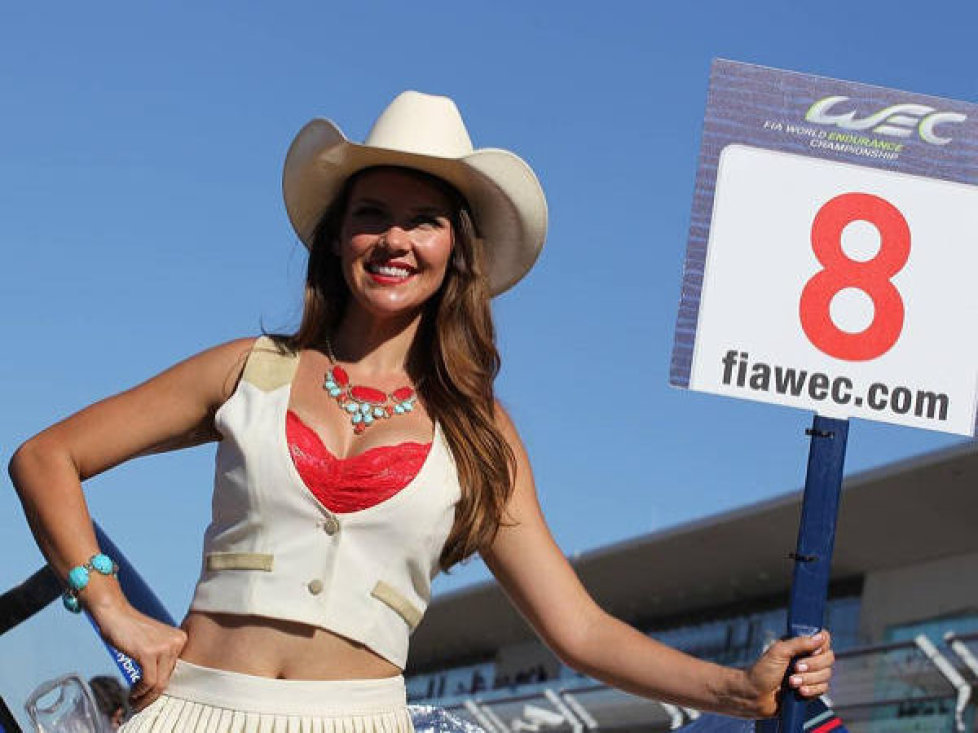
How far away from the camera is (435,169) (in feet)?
12.0

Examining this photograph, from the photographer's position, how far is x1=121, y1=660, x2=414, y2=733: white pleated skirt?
3.29 m

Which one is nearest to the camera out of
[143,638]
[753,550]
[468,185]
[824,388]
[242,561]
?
[143,638]

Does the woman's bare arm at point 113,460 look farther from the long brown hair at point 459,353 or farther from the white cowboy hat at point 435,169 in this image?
the white cowboy hat at point 435,169

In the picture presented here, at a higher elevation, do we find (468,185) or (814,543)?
(468,185)

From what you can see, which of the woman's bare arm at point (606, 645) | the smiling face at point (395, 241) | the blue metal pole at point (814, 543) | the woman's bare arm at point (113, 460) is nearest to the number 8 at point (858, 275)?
the blue metal pole at point (814, 543)

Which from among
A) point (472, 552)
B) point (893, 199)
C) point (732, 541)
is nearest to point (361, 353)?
point (472, 552)

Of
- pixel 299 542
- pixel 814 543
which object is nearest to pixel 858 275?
pixel 814 543

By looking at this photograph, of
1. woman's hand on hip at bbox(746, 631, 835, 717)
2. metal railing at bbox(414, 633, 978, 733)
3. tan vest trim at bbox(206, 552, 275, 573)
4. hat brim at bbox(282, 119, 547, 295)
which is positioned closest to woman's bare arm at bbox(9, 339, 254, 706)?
tan vest trim at bbox(206, 552, 275, 573)

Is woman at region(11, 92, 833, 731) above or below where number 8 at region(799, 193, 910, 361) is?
below

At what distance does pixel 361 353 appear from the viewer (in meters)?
3.63

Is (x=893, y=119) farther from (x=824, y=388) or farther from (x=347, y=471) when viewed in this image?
(x=347, y=471)

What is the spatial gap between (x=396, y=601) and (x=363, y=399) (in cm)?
39

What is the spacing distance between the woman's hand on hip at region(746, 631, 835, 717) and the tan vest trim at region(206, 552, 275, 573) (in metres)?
0.92

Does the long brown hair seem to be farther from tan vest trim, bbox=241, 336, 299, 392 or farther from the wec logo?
the wec logo
